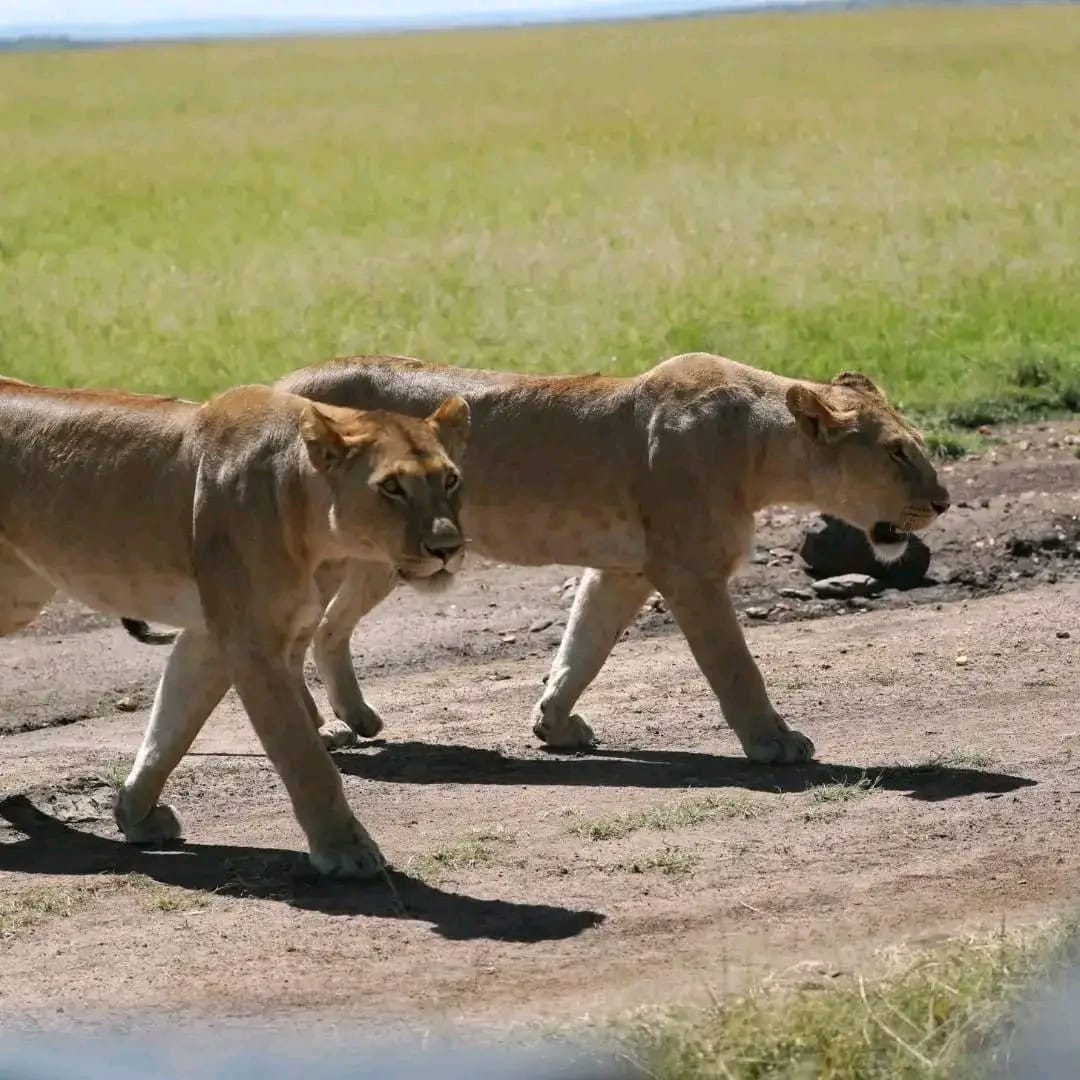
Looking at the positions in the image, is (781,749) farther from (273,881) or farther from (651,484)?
(273,881)

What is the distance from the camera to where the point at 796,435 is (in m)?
9.17

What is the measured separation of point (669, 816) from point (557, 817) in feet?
1.36

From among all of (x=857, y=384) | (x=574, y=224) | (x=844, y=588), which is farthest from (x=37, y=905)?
(x=574, y=224)

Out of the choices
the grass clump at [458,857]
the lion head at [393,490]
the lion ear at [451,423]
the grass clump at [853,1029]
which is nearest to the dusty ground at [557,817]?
the grass clump at [458,857]

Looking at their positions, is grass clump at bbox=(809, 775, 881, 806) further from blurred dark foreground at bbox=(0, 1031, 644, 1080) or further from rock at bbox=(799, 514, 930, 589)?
rock at bbox=(799, 514, 930, 589)

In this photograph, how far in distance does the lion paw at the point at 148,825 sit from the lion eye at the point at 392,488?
1.75 m

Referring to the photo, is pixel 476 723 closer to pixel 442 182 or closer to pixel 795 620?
pixel 795 620

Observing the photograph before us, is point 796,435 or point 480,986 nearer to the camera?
point 480,986

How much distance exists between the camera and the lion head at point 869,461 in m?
9.07

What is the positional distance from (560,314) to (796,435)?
37.3 feet

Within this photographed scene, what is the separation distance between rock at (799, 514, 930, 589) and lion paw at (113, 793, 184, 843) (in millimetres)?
4843

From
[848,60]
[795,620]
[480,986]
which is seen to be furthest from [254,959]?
[848,60]

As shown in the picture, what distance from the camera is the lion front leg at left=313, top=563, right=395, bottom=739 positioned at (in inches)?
380

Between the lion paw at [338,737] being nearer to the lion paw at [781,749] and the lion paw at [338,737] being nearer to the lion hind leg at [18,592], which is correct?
the lion hind leg at [18,592]
